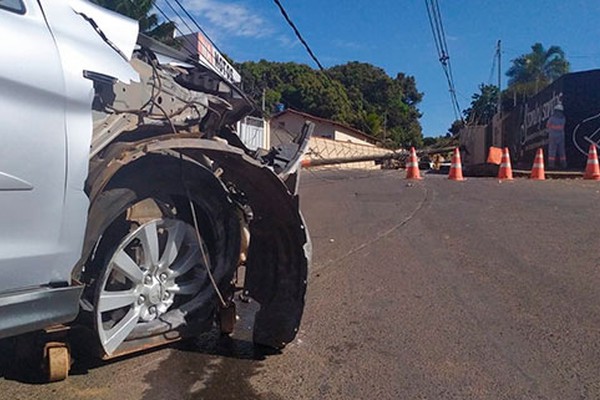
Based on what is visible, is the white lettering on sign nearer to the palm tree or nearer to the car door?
the car door

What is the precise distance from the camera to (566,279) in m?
5.42

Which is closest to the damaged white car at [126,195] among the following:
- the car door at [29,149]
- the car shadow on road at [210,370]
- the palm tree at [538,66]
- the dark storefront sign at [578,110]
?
the car door at [29,149]

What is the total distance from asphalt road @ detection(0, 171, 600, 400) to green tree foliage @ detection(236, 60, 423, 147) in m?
37.3

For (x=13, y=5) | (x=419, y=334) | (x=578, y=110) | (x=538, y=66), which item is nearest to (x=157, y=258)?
(x=13, y=5)

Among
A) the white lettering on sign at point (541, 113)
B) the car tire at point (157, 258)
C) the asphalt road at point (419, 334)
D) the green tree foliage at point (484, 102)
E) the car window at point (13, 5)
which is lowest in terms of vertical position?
the asphalt road at point (419, 334)

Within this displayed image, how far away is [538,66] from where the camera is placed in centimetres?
5703

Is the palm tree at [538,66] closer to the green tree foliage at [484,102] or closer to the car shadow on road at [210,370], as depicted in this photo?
the green tree foliage at [484,102]

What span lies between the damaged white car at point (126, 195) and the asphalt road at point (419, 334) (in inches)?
8.8

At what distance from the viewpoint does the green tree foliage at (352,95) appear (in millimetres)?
58406

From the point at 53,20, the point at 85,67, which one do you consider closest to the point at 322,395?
the point at 85,67

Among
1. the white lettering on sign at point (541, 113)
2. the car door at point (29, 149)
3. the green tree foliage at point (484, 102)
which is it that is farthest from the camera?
the green tree foliage at point (484, 102)

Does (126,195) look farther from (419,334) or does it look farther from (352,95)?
(352,95)

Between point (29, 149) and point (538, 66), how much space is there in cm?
6086

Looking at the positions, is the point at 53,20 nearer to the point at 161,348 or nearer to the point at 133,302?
the point at 133,302
